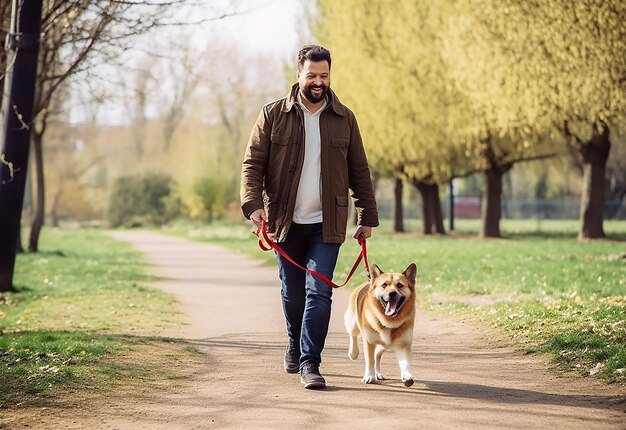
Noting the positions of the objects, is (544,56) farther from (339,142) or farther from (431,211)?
(431,211)

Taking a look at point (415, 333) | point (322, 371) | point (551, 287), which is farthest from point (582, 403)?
point (551, 287)

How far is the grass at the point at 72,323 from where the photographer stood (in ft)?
23.8

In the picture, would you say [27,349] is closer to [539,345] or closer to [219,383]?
[219,383]

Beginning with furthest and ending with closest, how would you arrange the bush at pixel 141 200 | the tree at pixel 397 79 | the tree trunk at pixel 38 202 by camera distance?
the bush at pixel 141 200 → the tree at pixel 397 79 → the tree trunk at pixel 38 202

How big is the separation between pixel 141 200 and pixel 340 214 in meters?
55.1

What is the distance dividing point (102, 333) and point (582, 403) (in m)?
5.72

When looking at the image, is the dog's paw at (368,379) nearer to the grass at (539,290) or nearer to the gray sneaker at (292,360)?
the gray sneaker at (292,360)

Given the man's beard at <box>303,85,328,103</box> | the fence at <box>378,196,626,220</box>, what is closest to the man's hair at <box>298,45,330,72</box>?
the man's beard at <box>303,85,328,103</box>

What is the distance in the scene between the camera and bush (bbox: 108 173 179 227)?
6059 cm

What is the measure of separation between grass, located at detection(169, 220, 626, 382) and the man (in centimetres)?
227

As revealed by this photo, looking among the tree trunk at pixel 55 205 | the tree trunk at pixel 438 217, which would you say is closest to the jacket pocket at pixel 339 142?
the tree trunk at pixel 438 217

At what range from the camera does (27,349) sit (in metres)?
8.44

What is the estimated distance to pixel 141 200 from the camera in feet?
200

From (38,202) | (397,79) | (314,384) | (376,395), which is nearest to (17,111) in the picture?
(314,384)
